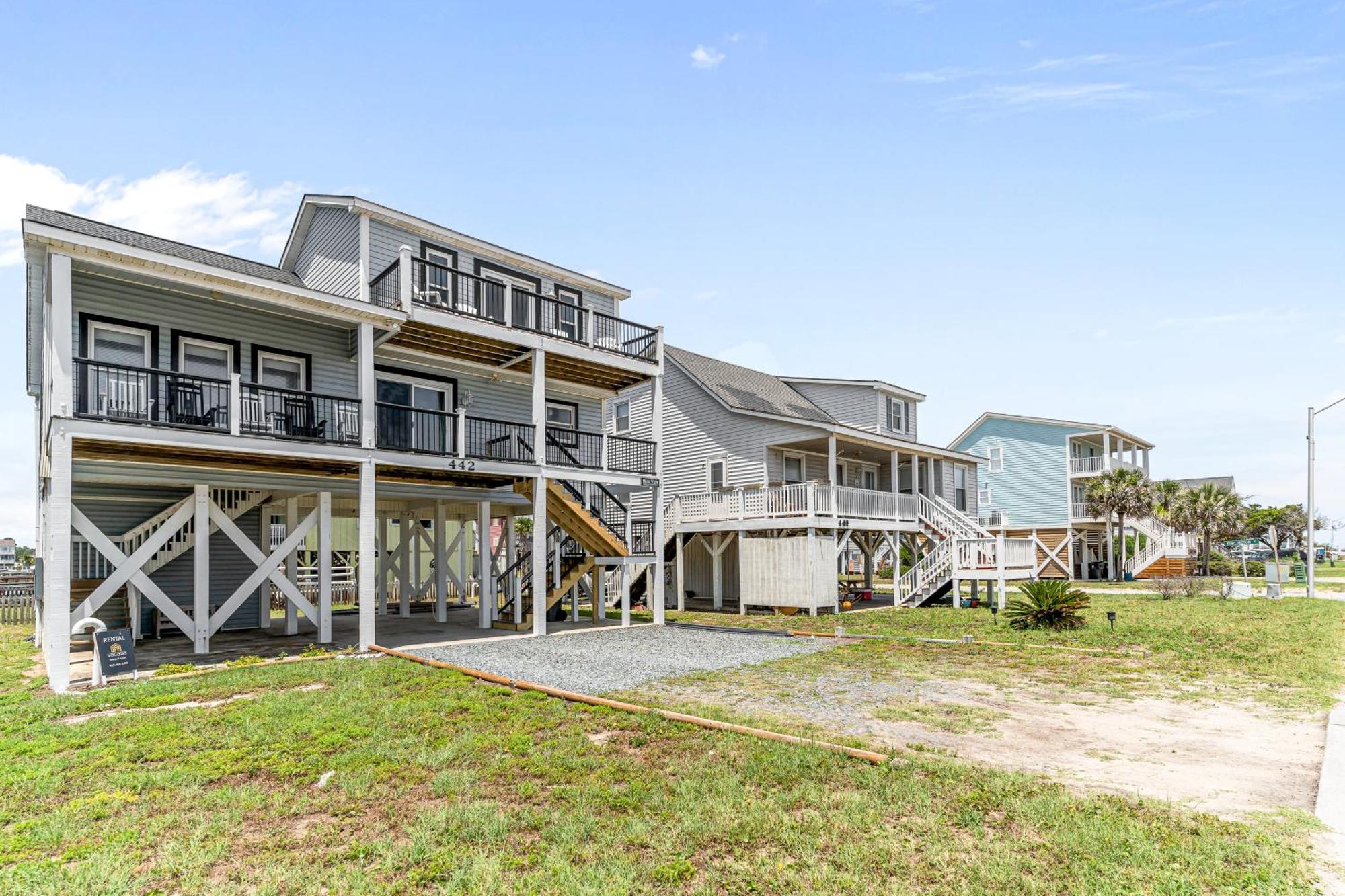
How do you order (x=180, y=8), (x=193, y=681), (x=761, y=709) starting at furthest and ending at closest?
(x=180, y=8) < (x=193, y=681) < (x=761, y=709)

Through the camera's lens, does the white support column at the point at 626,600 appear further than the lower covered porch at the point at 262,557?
Yes

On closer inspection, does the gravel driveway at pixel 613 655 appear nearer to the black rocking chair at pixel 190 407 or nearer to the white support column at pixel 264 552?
the black rocking chair at pixel 190 407

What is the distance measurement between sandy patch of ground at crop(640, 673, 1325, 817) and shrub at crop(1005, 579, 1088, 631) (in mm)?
8119

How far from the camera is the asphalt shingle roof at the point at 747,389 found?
27688 millimetres

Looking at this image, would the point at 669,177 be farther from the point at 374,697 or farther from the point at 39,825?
the point at 39,825

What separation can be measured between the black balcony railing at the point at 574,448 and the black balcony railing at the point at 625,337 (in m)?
2.44

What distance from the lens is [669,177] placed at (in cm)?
1650

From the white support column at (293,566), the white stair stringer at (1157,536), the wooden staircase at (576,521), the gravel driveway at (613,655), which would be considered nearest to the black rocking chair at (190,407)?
the white support column at (293,566)

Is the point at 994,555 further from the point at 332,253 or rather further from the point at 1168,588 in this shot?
the point at 332,253

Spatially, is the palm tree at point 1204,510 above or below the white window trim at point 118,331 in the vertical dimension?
below

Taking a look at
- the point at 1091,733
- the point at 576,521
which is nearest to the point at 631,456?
the point at 576,521

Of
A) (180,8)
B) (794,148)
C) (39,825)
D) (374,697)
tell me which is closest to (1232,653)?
(794,148)

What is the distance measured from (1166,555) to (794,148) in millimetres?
38131

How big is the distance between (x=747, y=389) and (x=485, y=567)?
14.8 meters
